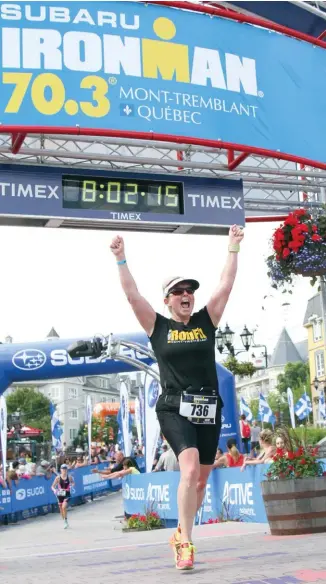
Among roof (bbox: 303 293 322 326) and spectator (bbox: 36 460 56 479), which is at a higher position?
roof (bbox: 303 293 322 326)

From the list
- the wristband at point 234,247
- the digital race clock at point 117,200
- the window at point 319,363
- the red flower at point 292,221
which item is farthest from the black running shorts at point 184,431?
the window at point 319,363

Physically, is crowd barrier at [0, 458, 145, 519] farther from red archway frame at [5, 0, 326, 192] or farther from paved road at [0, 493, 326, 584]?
paved road at [0, 493, 326, 584]

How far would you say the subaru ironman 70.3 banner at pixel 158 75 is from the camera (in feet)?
36.4

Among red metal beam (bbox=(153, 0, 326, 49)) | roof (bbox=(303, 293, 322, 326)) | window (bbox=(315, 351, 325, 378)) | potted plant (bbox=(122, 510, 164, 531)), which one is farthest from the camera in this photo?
roof (bbox=(303, 293, 322, 326))

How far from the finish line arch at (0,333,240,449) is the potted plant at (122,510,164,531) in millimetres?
2386

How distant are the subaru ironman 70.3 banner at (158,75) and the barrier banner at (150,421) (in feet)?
22.9

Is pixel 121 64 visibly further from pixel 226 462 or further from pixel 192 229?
pixel 226 462

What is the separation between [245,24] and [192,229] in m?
3.16

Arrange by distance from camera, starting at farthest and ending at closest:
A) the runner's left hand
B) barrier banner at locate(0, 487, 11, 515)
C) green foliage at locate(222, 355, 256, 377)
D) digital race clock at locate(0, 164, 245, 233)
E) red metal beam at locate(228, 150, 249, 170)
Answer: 1. green foliage at locate(222, 355, 256, 377)
2. barrier banner at locate(0, 487, 11, 515)
3. red metal beam at locate(228, 150, 249, 170)
4. digital race clock at locate(0, 164, 245, 233)
5. the runner's left hand

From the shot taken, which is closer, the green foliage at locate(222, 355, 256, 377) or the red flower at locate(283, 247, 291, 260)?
the red flower at locate(283, 247, 291, 260)

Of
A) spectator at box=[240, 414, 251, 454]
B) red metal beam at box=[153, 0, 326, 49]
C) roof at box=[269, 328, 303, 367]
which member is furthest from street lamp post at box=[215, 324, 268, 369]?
roof at box=[269, 328, 303, 367]

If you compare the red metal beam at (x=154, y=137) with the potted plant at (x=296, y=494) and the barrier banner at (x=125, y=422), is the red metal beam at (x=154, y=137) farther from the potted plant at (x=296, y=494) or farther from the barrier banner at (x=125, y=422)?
the barrier banner at (x=125, y=422)

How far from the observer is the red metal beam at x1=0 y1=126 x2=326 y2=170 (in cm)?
1082

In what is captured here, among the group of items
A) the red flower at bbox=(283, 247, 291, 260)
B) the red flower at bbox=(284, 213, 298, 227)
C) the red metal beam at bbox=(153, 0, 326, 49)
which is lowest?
the red flower at bbox=(283, 247, 291, 260)
